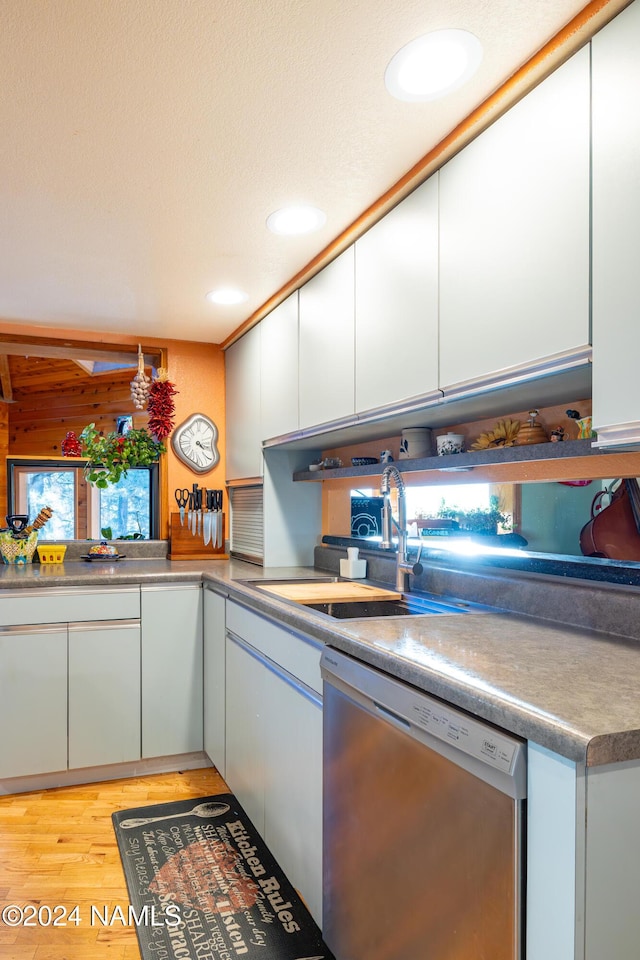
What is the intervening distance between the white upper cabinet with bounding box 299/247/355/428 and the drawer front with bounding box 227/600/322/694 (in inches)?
30.9

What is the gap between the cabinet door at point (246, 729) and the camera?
7.08ft

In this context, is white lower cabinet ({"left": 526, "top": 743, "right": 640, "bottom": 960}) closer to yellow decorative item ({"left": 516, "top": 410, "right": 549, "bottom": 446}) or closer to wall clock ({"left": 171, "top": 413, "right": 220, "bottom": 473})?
yellow decorative item ({"left": 516, "top": 410, "right": 549, "bottom": 446})

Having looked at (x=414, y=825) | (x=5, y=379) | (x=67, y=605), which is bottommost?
(x=414, y=825)

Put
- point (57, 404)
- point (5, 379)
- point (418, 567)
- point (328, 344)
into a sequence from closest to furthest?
point (418, 567)
point (328, 344)
point (5, 379)
point (57, 404)

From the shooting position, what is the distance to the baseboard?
8.86ft

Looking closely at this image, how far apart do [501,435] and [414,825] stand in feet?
3.68

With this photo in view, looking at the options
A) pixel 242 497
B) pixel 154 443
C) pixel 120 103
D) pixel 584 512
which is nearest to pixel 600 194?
pixel 584 512

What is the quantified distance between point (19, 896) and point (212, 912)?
0.62m

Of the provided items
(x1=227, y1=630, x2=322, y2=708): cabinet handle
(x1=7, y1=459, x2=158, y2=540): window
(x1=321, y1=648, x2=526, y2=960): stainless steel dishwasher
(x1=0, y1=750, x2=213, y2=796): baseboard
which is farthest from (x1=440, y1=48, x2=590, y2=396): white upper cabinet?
(x1=7, y1=459, x2=158, y2=540): window

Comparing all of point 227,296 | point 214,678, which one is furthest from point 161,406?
point 214,678

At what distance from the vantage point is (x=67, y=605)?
2752mm

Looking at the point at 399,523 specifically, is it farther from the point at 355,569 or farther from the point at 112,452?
the point at 112,452

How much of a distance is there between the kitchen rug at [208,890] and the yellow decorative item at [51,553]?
1.38 m

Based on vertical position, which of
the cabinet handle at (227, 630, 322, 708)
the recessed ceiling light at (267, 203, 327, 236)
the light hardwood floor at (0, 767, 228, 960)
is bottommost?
the light hardwood floor at (0, 767, 228, 960)
